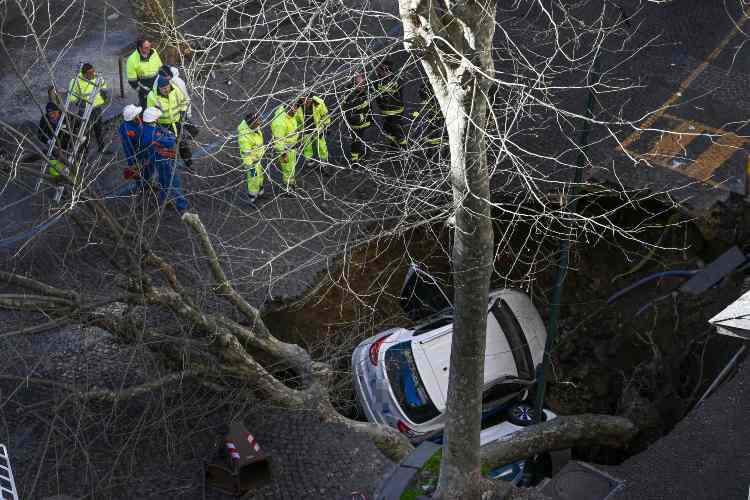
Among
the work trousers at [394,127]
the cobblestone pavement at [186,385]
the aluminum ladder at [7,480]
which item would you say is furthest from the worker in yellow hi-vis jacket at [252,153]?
the aluminum ladder at [7,480]

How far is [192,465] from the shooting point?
10.7 m

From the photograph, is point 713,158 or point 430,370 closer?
point 430,370

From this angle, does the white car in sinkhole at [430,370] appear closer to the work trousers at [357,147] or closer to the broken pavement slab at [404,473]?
the broken pavement slab at [404,473]

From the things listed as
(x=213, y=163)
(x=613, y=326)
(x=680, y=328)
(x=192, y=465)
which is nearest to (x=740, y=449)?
(x=680, y=328)

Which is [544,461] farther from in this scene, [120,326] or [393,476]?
[120,326]

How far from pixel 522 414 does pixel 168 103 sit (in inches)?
257

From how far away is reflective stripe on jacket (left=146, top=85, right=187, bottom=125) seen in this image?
1359 centimetres

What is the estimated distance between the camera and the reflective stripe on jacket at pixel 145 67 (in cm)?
1529

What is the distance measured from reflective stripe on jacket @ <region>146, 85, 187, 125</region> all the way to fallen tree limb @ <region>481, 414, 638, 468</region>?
20.9 ft

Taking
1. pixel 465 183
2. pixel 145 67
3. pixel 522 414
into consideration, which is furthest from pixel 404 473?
pixel 145 67

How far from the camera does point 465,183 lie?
7348mm

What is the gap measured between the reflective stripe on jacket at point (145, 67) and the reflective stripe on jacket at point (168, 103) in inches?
64.0

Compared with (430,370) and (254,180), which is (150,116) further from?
(430,370)

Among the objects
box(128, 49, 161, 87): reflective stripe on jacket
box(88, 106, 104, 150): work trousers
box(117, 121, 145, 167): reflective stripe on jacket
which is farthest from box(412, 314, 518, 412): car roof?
box(128, 49, 161, 87): reflective stripe on jacket
